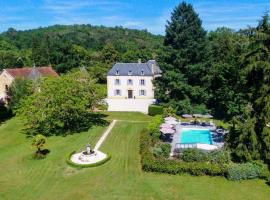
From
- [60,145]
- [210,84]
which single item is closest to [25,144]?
[60,145]

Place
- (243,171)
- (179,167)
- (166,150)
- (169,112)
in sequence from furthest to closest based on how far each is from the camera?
(169,112)
(166,150)
(179,167)
(243,171)

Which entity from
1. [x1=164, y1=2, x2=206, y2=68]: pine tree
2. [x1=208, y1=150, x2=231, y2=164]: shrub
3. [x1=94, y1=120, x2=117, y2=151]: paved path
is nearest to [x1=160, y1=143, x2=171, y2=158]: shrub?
[x1=208, y1=150, x2=231, y2=164]: shrub

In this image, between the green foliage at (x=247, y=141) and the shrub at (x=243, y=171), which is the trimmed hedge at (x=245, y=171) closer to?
the shrub at (x=243, y=171)

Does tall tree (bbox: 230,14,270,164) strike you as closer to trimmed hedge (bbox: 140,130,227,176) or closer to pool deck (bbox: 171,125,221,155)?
trimmed hedge (bbox: 140,130,227,176)

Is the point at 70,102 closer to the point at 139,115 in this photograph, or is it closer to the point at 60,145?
the point at 60,145

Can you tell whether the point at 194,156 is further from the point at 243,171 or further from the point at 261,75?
the point at 261,75

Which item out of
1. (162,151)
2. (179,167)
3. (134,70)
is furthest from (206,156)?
(134,70)
